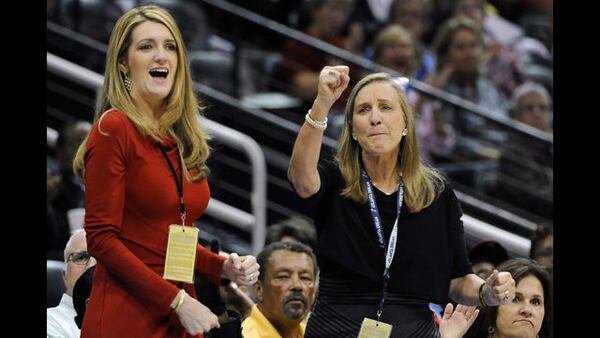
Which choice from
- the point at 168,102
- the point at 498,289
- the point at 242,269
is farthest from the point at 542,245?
the point at 168,102

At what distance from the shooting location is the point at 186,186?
3719mm

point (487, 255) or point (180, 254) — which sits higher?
point (487, 255)

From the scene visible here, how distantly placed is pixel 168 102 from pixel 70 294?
146 centimetres

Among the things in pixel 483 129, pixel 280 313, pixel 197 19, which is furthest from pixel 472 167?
pixel 280 313

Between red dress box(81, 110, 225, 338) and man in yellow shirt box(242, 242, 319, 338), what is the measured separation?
147cm

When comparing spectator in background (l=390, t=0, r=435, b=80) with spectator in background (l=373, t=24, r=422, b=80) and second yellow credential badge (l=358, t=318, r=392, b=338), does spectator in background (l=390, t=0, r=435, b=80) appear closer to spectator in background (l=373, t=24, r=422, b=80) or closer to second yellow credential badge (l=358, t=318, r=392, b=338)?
spectator in background (l=373, t=24, r=422, b=80)

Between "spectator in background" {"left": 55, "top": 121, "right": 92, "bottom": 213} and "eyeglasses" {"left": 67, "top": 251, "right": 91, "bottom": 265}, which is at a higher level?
"spectator in background" {"left": 55, "top": 121, "right": 92, "bottom": 213}

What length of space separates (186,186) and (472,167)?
4.58m

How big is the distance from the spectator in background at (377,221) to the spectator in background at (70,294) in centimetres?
126

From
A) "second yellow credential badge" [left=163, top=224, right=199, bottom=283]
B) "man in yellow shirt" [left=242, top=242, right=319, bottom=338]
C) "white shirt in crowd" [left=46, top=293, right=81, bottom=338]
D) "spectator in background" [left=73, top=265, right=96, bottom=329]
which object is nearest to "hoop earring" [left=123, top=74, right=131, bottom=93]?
"second yellow credential badge" [left=163, top=224, right=199, bottom=283]

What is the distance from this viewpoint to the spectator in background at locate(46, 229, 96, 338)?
4.85m

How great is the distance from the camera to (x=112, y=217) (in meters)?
3.57

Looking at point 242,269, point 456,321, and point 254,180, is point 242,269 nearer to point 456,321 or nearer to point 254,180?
point 456,321

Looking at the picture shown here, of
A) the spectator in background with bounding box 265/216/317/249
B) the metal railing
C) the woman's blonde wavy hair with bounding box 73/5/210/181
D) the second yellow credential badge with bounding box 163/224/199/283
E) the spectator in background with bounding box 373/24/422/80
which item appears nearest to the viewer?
the second yellow credential badge with bounding box 163/224/199/283
